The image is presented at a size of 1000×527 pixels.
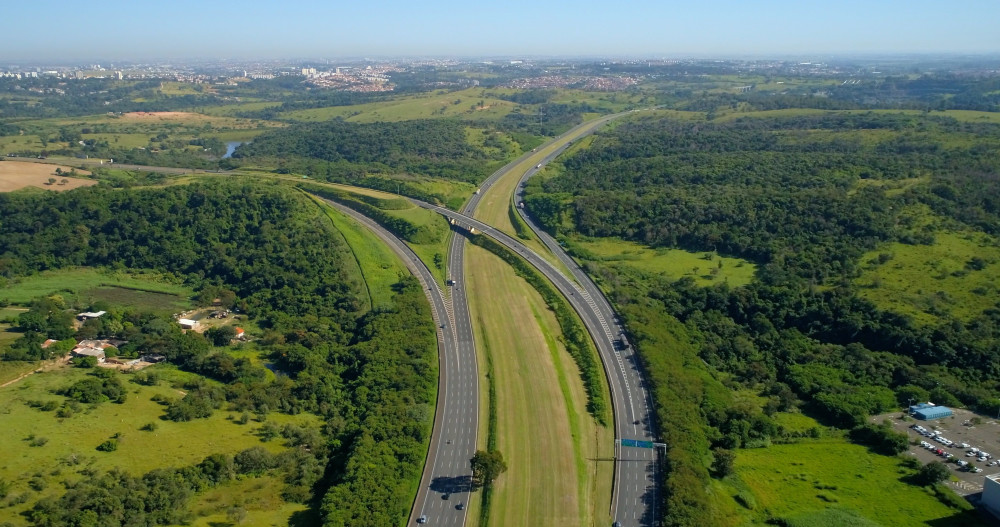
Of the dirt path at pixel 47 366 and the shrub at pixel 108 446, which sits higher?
the dirt path at pixel 47 366

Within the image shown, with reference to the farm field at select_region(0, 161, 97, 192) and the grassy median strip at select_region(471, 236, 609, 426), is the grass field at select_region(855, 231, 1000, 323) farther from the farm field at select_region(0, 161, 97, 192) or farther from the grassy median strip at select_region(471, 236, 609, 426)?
the farm field at select_region(0, 161, 97, 192)

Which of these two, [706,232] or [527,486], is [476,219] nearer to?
[706,232]

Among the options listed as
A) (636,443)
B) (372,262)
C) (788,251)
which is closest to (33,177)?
(372,262)

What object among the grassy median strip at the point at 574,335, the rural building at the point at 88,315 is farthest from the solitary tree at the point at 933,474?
the rural building at the point at 88,315

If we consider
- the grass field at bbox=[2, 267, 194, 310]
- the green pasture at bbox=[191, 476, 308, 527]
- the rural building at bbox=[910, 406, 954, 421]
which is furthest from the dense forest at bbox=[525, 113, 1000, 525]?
the grass field at bbox=[2, 267, 194, 310]

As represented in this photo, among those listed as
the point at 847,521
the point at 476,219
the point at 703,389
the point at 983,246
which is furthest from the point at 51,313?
the point at 983,246

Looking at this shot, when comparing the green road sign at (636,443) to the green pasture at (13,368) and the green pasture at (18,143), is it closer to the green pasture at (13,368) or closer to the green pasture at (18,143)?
the green pasture at (13,368)
